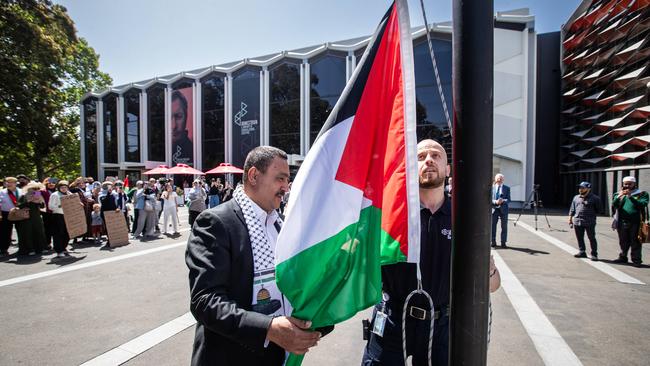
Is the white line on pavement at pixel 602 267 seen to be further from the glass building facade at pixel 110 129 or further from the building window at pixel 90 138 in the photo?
the building window at pixel 90 138

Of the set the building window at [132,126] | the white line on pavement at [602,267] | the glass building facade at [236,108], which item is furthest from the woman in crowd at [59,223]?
the building window at [132,126]

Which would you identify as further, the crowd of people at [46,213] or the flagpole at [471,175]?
the crowd of people at [46,213]

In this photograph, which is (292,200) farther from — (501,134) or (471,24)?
(501,134)

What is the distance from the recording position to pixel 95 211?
9.93 meters

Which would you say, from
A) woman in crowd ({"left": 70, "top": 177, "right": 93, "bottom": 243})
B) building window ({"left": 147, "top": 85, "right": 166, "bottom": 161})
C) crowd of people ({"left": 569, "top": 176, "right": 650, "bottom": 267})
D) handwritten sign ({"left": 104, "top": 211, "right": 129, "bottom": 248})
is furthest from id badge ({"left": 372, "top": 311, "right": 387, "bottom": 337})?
building window ({"left": 147, "top": 85, "right": 166, "bottom": 161})

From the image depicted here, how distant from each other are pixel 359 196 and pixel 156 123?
34.4 metres

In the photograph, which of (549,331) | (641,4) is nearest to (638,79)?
(641,4)

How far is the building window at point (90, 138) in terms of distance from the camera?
113 feet

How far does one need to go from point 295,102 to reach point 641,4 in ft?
66.6

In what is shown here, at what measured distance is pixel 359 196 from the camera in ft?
5.05

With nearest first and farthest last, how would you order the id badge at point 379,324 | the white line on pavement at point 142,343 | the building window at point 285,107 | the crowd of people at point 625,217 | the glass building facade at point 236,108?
the id badge at point 379,324
the white line on pavement at point 142,343
the crowd of people at point 625,217
the glass building facade at point 236,108
the building window at point 285,107

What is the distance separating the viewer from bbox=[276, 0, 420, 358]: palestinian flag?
1.45 m

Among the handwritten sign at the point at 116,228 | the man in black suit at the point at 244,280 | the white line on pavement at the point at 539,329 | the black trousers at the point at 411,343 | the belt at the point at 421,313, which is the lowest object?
the white line on pavement at the point at 539,329

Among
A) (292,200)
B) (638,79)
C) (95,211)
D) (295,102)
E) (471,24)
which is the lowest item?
(95,211)
